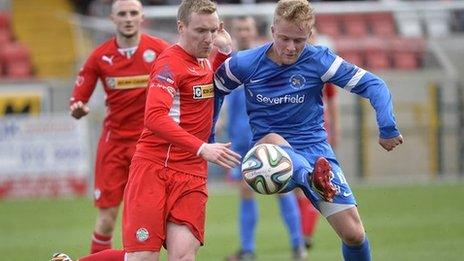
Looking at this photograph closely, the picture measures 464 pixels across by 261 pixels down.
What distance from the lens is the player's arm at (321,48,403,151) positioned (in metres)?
7.57

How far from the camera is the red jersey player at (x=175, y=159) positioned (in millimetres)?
7344

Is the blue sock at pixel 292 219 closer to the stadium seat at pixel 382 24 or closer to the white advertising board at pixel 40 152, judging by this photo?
the white advertising board at pixel 40 152

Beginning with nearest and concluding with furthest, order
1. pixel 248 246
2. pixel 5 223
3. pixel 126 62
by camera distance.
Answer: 1. pixel 126 62
2. pixel 248 246
3. pixel 5 223

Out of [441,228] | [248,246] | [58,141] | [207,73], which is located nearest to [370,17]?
[58,141]

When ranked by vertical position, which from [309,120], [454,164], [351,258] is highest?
[309,120]

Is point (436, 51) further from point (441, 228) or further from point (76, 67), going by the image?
point (441, 228)

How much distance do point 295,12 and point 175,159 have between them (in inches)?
48.3

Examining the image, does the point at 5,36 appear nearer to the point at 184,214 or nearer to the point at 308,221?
the point at 308,221

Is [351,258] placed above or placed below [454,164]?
above

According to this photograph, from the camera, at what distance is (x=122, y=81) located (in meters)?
9.40

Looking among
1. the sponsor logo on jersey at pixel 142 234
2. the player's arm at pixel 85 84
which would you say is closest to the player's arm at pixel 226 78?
the sponsor logo on jersey at pixel 142 234

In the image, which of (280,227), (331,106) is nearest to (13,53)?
(280,227)

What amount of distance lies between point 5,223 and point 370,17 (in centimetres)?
1066

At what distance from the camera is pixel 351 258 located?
26.1ft
